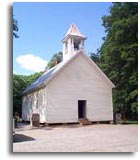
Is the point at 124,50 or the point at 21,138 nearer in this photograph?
the point at 21,138

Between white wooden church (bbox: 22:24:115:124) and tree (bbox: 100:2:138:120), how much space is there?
188 centimetres

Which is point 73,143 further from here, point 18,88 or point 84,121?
point 84,121

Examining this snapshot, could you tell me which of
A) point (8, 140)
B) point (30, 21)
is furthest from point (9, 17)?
point (8, 140)

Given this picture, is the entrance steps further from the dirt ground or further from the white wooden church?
the dirt ground

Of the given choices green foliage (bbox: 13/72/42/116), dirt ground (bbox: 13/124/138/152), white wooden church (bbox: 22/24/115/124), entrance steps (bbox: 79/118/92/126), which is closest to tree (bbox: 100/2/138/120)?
dirt ground (bbox: 13/124/138/152)

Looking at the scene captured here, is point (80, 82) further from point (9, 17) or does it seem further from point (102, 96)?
point (9, 17)

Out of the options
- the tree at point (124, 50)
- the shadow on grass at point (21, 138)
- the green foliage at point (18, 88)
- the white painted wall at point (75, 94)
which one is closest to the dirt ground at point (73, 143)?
the shadow on grass at point (21, 138)

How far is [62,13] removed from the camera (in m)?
5.80

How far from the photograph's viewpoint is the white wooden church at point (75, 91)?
9719mm

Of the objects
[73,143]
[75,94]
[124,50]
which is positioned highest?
[124,50]

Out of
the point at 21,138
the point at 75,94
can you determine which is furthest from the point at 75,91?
the point at 21,138

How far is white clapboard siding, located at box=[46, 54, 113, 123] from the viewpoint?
981cm

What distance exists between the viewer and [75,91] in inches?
400

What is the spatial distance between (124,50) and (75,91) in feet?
11.1
